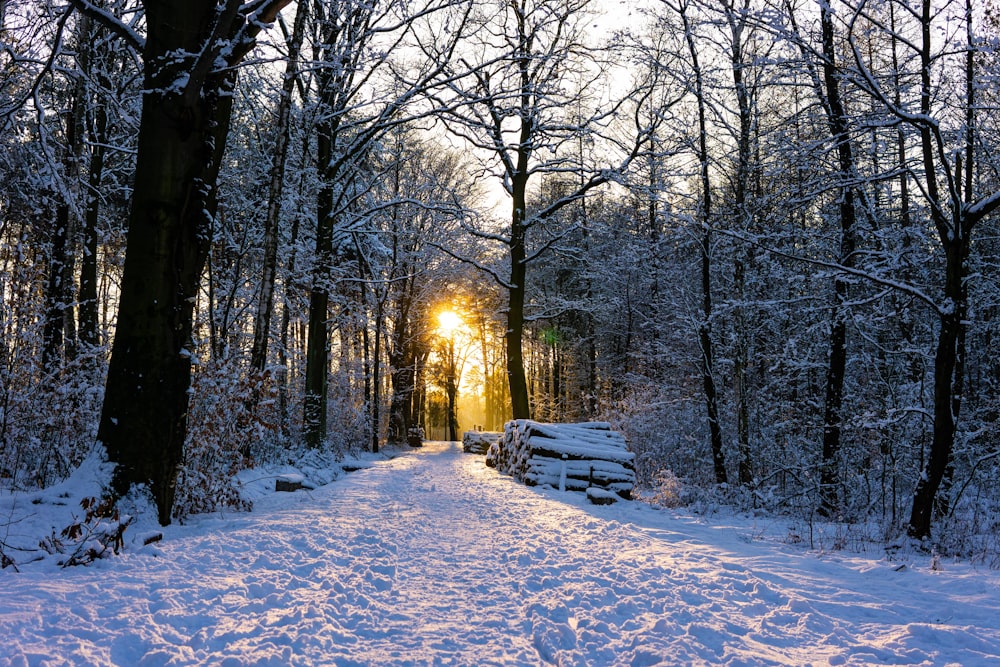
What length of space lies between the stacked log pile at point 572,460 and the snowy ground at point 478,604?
173 inches

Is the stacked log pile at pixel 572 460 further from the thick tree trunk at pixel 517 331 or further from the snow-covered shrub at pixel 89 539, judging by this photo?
the snow-covered shrub at pixel 89 539

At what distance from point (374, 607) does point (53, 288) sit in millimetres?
9534

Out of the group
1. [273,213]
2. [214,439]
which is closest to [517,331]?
[273,213]

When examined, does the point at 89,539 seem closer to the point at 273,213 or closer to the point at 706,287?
the point at 273,213

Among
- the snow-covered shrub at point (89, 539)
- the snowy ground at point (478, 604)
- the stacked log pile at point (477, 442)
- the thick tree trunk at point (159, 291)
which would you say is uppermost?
the thick tree trunk at point (159, 291)

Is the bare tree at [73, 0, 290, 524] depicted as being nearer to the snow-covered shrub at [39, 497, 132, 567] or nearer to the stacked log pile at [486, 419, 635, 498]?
the snow-covered shrub at [39, 497, 132, 567]

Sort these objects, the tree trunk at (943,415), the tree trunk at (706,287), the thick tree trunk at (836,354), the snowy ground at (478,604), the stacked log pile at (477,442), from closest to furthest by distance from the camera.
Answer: the snowy ground at (478,604) < the tree trunk at (943,415) < the thick tree trunk at (836,354) < the tree trunk at (706,287) < the stacked log pile at (477,442)

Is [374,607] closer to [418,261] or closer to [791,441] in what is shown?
[791,441]

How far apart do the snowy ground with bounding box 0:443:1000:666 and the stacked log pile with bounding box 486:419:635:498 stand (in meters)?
4.39

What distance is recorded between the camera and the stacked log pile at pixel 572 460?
33.5 feet

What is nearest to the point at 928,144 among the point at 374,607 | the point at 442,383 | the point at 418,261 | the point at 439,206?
the point at 374,607

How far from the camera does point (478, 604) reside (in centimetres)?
373

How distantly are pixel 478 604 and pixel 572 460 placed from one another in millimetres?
7015

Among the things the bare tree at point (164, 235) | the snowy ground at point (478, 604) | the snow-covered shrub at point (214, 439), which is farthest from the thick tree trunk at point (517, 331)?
the bare tree at point (164, 235)
